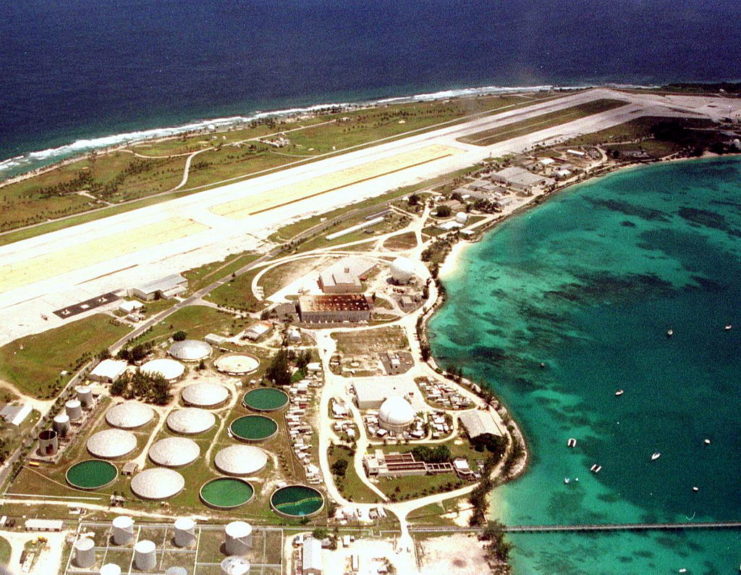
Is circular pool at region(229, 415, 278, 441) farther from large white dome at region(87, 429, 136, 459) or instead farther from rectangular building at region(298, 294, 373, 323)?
rectangular building at region(298, 294, 373, 323)

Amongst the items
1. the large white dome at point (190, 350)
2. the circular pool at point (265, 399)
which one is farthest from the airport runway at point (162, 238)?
the circular pool at point (265, 399)

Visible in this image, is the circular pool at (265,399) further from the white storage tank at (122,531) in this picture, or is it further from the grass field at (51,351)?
the grass field at (51,351)

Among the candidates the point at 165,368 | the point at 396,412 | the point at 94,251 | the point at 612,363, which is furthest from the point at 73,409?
the point at 612,363

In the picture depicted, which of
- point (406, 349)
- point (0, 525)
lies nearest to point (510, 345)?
point (406, 349)

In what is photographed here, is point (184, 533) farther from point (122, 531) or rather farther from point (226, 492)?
point (226, 492)

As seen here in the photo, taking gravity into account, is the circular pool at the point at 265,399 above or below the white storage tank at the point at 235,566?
below
